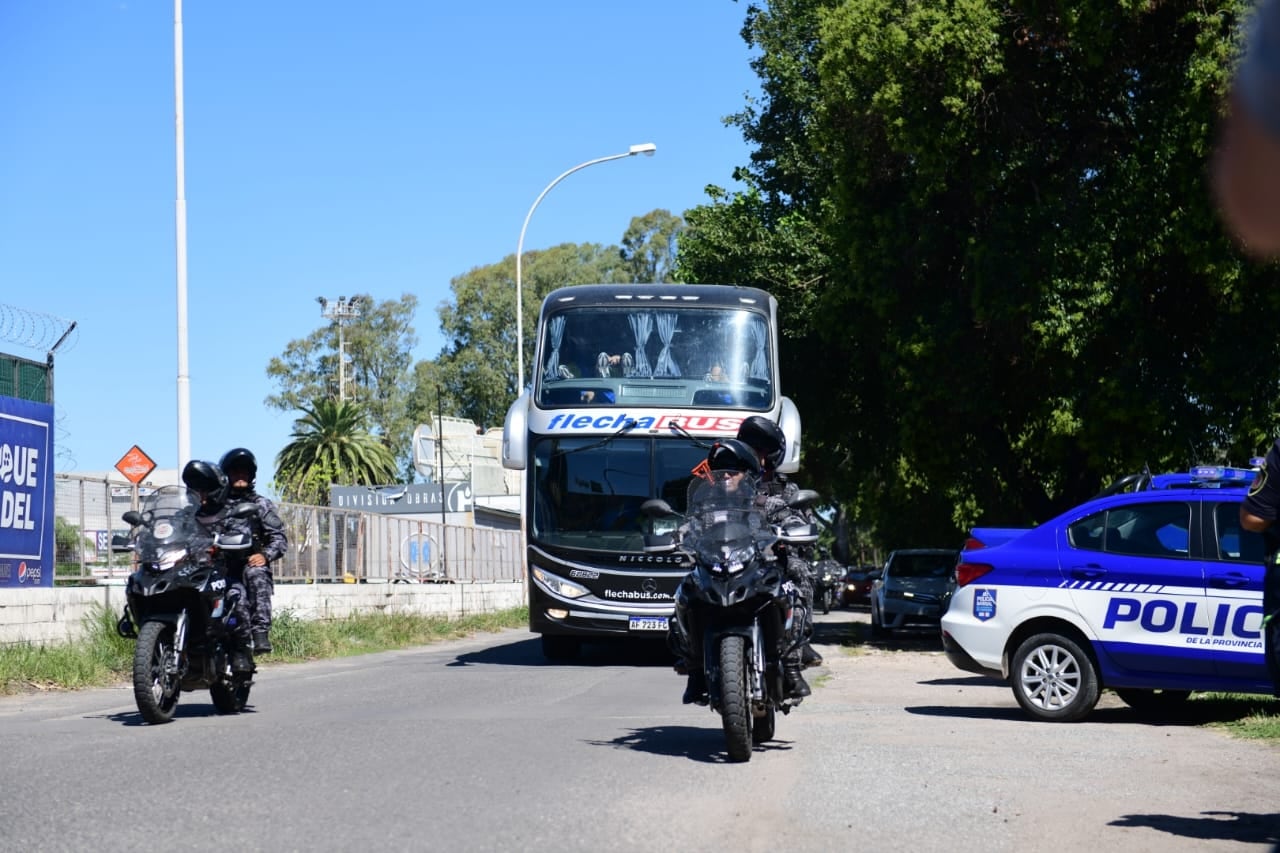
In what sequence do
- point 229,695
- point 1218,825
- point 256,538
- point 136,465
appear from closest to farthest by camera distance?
1. point 1218,825
2. point 256,538
3. point 229,695
4. point 136,465

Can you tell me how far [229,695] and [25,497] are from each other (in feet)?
22.6

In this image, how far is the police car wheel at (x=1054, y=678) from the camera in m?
11.1

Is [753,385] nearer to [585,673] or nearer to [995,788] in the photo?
[585,673]

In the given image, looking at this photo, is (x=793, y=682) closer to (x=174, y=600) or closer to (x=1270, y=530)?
(x=1270, y=530)

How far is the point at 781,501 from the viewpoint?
8.66m

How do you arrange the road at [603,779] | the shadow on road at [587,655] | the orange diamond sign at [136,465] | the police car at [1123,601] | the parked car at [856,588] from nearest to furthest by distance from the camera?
the road at [603,779]
the police car at [1123,601]
the shadow on road at [587,655]
the orange diamond sign at [136,465]
the parked car at [856,588]

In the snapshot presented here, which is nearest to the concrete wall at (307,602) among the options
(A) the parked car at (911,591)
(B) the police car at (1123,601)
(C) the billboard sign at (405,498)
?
(A) the parked car at (911,591)

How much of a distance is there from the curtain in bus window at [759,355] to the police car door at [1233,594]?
25.8 ft

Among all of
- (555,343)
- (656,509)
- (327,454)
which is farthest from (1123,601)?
(327,454)

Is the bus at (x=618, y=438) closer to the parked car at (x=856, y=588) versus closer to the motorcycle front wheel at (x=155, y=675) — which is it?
the motorcycle front wheel at (x=155, y=675)

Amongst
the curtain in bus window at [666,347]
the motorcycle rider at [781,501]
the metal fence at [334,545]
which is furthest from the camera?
the curtain in bus window at [666,347]

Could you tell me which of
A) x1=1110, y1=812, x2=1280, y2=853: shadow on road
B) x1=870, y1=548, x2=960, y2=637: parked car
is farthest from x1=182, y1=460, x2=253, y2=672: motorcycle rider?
x1=870, y1=548, x2=960, y2=637: parked car

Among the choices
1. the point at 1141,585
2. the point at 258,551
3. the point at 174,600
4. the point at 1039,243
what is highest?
the point at 1039,243

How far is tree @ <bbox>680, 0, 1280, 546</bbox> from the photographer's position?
2150 centimetres
